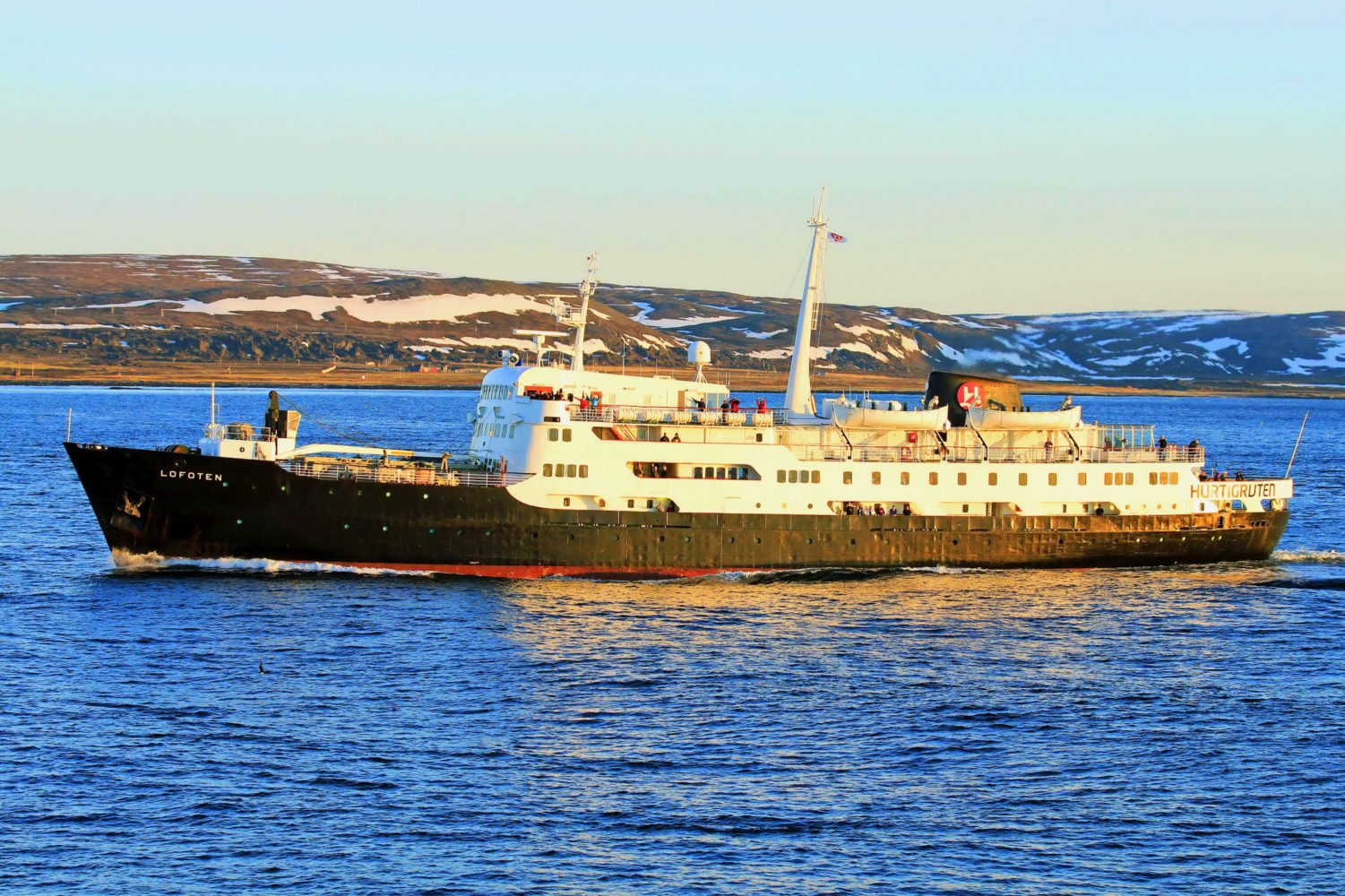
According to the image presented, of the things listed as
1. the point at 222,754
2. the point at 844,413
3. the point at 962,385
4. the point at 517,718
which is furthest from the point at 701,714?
the point at 962,385

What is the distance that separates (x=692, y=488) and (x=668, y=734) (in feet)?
67.3

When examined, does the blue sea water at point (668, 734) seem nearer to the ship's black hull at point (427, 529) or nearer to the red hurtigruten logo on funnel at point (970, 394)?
the ship's black hull at point (427, 529)

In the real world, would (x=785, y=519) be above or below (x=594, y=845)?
above

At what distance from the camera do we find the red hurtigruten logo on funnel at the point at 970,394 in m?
59.0

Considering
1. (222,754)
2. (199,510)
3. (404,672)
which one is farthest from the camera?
(199,510)

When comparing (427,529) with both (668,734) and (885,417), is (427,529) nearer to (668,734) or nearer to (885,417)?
(885,417)

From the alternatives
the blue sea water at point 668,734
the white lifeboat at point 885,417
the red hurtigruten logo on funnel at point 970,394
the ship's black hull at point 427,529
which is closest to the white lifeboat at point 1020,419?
the red hurtigruten logo on funnel at point 970,394

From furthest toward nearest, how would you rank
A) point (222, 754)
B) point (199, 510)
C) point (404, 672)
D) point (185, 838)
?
point (199, 510) → point (404, 672) → point (222, 754) → point (185, 838)

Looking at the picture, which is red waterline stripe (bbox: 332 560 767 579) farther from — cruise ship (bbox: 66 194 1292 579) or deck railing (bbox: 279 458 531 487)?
deck railing (bbox: 279 458 531 487)

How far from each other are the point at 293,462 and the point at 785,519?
17471 mm

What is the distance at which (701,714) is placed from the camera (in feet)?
119

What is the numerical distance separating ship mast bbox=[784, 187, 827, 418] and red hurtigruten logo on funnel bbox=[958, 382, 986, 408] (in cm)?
573

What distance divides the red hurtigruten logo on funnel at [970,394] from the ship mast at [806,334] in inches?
226

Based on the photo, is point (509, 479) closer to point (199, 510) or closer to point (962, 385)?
point (199, 510)
